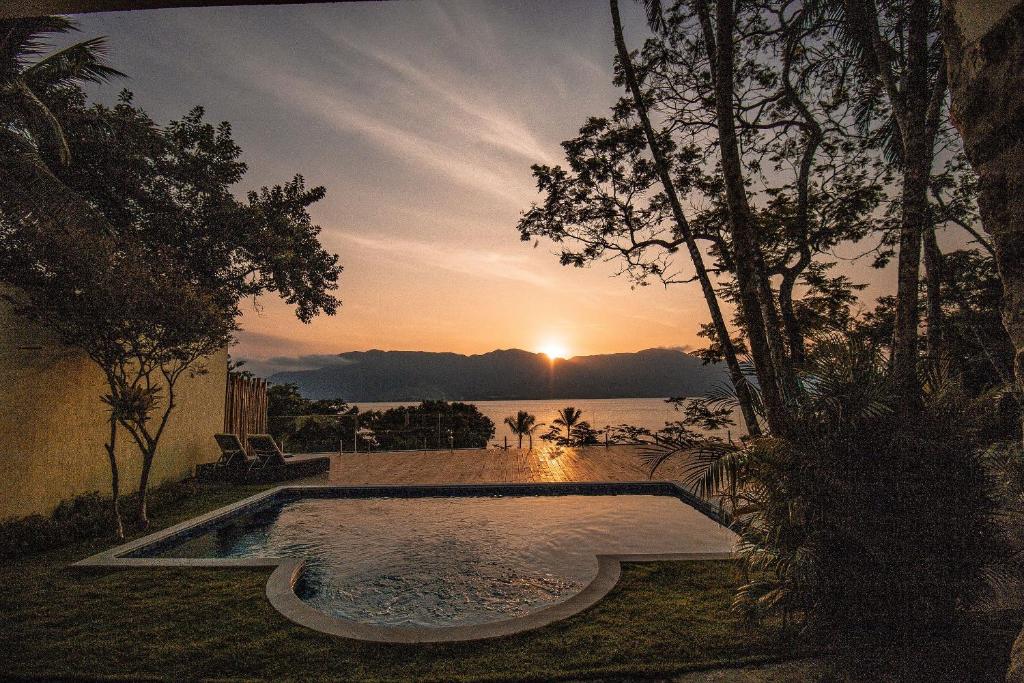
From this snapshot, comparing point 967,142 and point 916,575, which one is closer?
point 967,142

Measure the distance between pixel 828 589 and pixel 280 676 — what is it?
3234mm

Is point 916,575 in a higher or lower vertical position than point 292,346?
lower

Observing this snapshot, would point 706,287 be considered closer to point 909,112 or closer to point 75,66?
point 909,112

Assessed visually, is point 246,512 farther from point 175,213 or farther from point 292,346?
point 292,346

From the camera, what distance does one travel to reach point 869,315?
15.1 meters

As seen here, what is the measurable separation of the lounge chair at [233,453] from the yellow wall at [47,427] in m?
1.71

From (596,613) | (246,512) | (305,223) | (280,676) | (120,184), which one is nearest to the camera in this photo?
(280,676)

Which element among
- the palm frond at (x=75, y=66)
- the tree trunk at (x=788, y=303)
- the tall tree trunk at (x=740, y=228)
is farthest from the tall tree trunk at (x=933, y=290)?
the palm frond at (x=75, y=66)

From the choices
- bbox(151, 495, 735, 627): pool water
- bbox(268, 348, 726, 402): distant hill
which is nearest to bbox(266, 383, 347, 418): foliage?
bbox(151, 495, 735, 627): pool water

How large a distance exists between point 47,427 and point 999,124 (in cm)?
843

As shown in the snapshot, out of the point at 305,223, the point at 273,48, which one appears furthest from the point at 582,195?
the point at 305,223

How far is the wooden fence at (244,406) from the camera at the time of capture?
11.0m

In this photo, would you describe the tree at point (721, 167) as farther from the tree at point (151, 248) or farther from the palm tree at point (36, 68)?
the palm tree at point (36, 68)

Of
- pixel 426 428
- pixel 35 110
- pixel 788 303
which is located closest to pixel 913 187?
pixel 788 303
